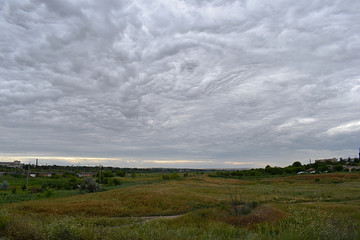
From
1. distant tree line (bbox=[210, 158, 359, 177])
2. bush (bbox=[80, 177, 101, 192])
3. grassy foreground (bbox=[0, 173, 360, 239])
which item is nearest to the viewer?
grassy foreground (bbox=[0, 173, 360, 239])

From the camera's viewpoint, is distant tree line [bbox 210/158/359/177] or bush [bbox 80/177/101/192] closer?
bush [bbox 80/177/101/192]

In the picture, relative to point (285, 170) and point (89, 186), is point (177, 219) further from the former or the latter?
point (285, 170)

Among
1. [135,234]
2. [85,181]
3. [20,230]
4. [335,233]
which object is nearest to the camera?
[335,233]

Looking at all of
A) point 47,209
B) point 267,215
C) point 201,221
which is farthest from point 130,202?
point 267,215

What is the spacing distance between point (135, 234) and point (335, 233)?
5.12 meters

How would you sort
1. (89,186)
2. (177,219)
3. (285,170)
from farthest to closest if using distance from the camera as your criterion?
1. (285,170)
2. (89,186)
3. (177,219)

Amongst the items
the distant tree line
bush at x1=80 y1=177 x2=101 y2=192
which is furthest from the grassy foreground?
the distant tree line

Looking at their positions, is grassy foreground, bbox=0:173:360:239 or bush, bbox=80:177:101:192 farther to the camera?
bush, bbox=80:177:101:192

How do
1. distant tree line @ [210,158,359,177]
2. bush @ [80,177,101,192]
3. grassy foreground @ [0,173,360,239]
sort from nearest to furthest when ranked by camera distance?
grassy foreground @ [0,173,360,239], bush @ [80,177,101,192], distant tree line @ [210,158,359,177]

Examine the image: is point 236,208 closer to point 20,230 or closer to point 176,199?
point 176,199

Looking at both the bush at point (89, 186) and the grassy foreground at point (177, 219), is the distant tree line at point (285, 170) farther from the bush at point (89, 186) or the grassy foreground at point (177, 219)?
the grassy foreground at point (177, 219)

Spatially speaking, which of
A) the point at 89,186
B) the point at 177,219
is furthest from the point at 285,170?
the point at 177,219

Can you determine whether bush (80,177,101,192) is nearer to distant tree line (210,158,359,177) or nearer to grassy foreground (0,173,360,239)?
grassy foreground (0,173,360,239)

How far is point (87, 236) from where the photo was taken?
7902mm
